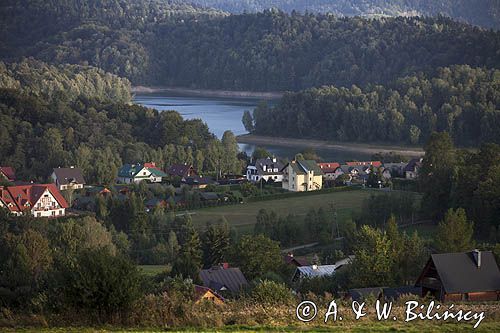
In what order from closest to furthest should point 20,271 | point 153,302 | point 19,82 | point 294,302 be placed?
point 153,302, point 294,302, point 20,271, point 19,82

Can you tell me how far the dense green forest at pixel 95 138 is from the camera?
29.2m

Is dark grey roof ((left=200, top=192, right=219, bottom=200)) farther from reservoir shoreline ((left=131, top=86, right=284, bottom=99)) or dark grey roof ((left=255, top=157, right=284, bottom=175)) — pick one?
reservoir shoreline ((left=131, top=86, right=284, bottom=99))

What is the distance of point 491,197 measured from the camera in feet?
61.2

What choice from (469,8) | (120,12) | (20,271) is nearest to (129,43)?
(120,12)

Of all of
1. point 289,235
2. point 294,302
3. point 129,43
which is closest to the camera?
point 294,302

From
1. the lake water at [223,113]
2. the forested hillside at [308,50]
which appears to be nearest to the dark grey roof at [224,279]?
the lake water at [223,113]

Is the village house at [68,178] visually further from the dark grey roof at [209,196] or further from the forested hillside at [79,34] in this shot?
the forested hillside at [79,34]

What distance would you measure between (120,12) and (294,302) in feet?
307

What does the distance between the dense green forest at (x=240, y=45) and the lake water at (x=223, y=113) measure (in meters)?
5.08

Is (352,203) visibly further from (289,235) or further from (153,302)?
(153,302)

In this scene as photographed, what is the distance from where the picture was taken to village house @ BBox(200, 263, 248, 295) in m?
12.0

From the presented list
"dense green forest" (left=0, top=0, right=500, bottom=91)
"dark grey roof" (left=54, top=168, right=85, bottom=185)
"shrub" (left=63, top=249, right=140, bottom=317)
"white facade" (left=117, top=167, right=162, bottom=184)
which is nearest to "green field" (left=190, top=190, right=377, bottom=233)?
"white facade" (left=117, top=167, right=162, bottom=184)

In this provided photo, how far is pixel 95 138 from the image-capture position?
32531mm

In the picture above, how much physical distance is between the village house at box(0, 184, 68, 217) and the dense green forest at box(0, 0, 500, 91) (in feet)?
141
